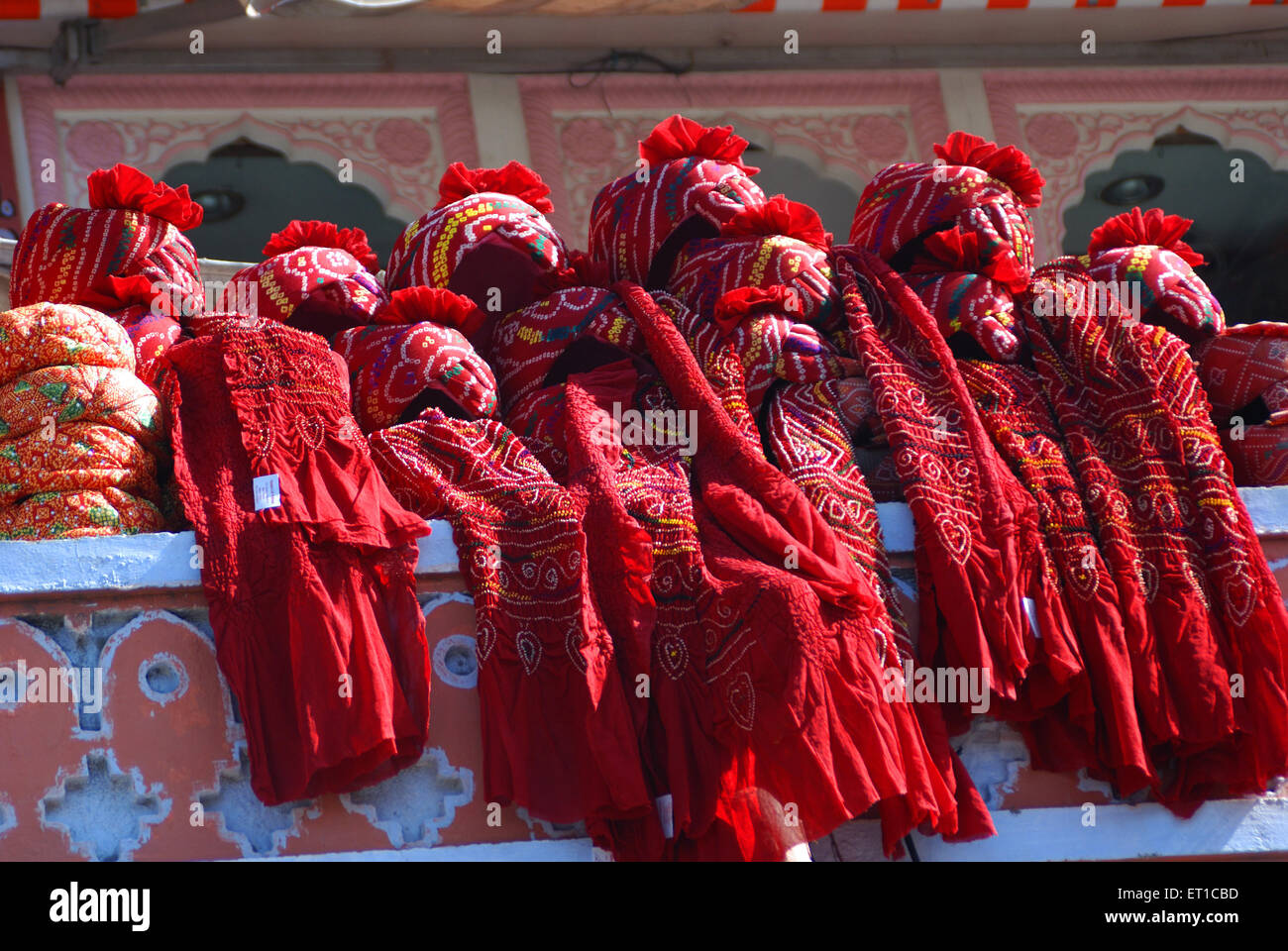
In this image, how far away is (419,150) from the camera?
16.7 feet

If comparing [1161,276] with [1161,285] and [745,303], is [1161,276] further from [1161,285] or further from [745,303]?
[745,303]

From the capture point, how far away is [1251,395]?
2.70 meters

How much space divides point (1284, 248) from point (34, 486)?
5.46 m

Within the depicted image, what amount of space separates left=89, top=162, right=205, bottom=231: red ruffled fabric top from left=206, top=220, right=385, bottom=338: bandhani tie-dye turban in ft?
0.59

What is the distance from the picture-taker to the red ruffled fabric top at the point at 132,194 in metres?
2.69

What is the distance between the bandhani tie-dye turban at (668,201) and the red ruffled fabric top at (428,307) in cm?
33

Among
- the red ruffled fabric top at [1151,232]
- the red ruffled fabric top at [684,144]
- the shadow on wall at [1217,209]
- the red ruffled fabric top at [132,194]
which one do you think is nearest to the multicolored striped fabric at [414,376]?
the red ruffled fabric top at [132,194]

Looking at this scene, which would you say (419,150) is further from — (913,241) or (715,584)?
(715,584)

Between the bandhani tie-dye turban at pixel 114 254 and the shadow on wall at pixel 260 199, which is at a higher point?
the shadow on wall at pixel 260 199

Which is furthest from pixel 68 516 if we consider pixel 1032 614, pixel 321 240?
pixel 1032 614

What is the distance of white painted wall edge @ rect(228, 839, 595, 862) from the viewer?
2082 mm

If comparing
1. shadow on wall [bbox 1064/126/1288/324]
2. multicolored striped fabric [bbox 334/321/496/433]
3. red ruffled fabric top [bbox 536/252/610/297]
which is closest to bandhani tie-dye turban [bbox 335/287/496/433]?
multicolored striped fabric [bbox 334/321/496/433]

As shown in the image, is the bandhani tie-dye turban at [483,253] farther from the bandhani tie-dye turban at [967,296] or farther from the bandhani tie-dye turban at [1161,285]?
the bandhani tie-dye turban at [1161,285]

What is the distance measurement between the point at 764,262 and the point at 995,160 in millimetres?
578
